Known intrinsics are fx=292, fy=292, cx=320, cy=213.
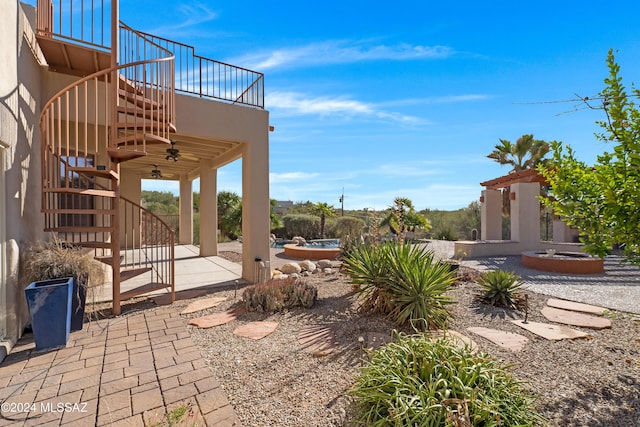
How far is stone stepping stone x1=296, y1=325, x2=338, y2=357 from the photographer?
3.07m

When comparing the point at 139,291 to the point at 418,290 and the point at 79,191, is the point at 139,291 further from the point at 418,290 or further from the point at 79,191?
the point at 418,290

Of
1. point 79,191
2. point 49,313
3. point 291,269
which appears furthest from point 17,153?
point 291,269

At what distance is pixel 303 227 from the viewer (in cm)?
1784

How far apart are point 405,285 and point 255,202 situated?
3832 millimetres

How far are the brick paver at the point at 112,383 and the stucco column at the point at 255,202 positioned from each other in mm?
2777

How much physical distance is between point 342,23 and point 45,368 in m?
7.94

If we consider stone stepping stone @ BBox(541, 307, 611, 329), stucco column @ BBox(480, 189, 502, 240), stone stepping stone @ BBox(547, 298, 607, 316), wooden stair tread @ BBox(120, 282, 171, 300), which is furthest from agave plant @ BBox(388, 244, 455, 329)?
stucco column @ BBox(480, 189, 502, 240)

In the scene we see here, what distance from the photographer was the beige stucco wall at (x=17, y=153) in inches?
126

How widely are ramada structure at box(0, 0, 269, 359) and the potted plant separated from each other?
151mm

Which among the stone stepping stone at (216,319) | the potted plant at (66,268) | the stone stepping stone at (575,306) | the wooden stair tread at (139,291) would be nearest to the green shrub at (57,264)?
the potted plant at (66,268)

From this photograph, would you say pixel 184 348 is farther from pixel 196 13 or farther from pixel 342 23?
pixel 342 23

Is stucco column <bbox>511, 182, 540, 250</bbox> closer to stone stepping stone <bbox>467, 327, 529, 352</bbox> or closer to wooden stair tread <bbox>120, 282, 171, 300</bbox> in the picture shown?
stone stepping stone <bbox>467, 327, 529, 352</bbox>

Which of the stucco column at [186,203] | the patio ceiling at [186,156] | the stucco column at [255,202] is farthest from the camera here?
the stucco column at [186,203]

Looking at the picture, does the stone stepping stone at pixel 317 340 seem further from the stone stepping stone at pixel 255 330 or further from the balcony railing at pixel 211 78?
the balcony railing at pixel 211 78
